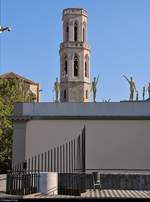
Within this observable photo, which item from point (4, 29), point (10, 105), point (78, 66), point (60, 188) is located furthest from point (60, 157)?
point (78, 66)

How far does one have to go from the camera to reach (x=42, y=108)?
89.9 ft

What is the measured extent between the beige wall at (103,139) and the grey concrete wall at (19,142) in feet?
0.83

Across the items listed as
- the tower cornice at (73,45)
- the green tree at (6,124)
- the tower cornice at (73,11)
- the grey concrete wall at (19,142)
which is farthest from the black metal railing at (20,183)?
the tower cornice at (73,11)

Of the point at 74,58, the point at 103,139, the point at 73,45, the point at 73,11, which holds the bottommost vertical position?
the point at 103,139

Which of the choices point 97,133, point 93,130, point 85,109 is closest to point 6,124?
Answer: point 85,109

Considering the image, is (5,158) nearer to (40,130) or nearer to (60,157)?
(40,130)

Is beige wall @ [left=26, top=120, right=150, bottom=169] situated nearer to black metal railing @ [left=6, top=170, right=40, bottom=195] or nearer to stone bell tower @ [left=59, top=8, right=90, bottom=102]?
black metal railing @ [left=6, top=170, right=40, bottom=195]

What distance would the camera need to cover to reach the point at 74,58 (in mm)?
83188

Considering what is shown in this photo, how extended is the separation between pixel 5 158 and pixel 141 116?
16.5 meters

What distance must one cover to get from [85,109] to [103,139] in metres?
2.34

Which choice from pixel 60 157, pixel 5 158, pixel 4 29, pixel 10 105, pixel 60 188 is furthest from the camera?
pixel 10 105

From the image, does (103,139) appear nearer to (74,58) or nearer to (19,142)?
(19,142)

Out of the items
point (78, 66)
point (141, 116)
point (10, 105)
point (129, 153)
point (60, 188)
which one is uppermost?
point (78, 66)

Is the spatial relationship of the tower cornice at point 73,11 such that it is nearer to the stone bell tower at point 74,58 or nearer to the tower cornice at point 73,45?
the stone bell tower at point 74,58
